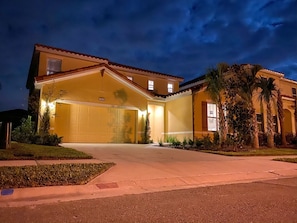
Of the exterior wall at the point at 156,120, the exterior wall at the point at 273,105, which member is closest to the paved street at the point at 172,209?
the exterior wall at the point at 273,105

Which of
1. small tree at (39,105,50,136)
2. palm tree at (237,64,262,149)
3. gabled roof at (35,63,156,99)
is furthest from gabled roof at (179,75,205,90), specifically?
small tree at (39,105,50,136)

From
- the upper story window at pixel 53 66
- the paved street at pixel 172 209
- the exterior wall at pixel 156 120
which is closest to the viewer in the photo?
the paved street at pixel 172 209

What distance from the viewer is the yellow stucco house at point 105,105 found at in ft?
49.8

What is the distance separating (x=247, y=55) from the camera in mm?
39875

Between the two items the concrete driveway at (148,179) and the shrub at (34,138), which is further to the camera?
the shrub at (34,138)

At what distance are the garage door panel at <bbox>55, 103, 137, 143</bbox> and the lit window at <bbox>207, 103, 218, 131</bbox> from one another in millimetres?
5432

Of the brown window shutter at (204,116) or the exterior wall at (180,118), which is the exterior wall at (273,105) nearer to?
the brown window shutter at (204,116)

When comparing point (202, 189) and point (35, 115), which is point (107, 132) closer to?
point (35, 115)

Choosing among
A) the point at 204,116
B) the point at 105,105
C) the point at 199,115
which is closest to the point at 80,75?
the point at 105,105

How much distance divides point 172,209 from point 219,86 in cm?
1191

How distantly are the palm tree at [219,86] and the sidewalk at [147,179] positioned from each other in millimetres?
5114

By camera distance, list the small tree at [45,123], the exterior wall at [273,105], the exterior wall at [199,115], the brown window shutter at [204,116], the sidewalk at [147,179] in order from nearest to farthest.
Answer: the sidewalk at [147,179], the small tree at [45,123], the exterior wall at [199,115], the exterior wall at [273,105], the brown window shutter at [204,116]

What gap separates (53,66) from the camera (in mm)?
18891

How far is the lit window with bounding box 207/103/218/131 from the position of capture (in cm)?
1762
